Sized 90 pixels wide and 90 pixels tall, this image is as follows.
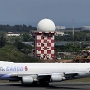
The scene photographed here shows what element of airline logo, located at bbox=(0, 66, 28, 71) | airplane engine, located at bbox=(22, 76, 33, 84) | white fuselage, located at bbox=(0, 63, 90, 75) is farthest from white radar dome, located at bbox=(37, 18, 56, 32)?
airplane engine, located at bbox=(22, 76, 33, 84)

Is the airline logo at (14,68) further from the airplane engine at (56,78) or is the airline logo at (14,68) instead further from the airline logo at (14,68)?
the airplane engine at (56,78)

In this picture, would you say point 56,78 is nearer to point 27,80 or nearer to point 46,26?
point 27,80

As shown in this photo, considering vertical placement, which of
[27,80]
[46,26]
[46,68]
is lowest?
[27,80]

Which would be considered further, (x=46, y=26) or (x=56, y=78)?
(x=46, y=26)

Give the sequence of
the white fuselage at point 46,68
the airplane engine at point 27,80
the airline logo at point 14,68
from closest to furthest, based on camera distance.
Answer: the airplane engine at point 27,80 < the airline logo at point 14,68 < the white fuselage at point 46,68

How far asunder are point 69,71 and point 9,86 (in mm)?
5473

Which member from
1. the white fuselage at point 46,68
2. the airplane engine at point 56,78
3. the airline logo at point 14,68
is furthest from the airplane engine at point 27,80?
the airplane engine at point 56,78

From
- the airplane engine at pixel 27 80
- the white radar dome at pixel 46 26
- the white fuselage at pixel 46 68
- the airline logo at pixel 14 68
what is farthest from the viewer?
the white radar dome at pixel 46 26

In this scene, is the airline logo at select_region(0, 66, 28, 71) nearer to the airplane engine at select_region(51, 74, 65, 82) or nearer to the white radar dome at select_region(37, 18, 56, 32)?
the airplane engine at select_region(51, 74, 65, 82)

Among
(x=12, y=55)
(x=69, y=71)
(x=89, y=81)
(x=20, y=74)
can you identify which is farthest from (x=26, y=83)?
(x=12, y=55)

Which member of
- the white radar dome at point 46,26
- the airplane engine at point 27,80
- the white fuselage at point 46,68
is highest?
the white radar dome at point 46,26

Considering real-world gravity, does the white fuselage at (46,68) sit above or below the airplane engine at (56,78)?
above

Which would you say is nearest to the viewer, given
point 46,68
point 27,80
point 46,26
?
point 27,80

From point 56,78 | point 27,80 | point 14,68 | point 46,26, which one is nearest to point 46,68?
point 56,78
